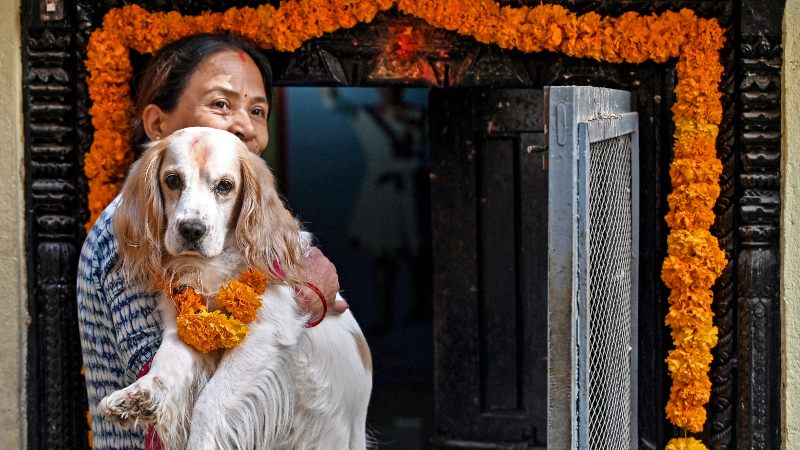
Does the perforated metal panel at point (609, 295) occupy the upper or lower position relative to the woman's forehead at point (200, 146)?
lower

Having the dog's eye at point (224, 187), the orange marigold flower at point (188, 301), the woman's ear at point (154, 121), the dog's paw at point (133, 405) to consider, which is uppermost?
the woman's ear at point (154, 121)

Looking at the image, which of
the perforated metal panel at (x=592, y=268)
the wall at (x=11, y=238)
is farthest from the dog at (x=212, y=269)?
the wall at (x=11, y=238)

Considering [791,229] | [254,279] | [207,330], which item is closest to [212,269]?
[254,279]

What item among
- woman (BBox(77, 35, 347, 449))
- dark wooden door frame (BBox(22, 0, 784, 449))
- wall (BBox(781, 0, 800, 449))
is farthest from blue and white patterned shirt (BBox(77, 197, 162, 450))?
wall (BBox(781, 0, 800, 449))

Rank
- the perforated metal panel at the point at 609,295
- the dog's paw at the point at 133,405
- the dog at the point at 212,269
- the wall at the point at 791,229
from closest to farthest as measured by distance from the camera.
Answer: the dog's paw at the point at 133,405 < the dog at the point at 212,269 < the perforated metal panel at the point at 609,295 < the wall at the point at 791,229

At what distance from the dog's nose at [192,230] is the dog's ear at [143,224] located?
13 cm

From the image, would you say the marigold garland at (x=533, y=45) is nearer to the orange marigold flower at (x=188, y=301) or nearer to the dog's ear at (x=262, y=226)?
the dog's ear at (x=262, y=226)

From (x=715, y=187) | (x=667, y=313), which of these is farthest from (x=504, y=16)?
(x=667, y=313)

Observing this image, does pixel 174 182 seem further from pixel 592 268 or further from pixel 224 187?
pixel 592 268

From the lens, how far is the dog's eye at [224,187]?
11.0ft

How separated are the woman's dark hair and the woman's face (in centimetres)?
3

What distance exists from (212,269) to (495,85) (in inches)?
66.0

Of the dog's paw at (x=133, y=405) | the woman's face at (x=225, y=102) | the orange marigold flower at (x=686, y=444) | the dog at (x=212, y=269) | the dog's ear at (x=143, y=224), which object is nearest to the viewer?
the dog's paw at (x=133, y=405)

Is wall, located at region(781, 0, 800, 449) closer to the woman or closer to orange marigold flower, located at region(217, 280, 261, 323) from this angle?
the woman
